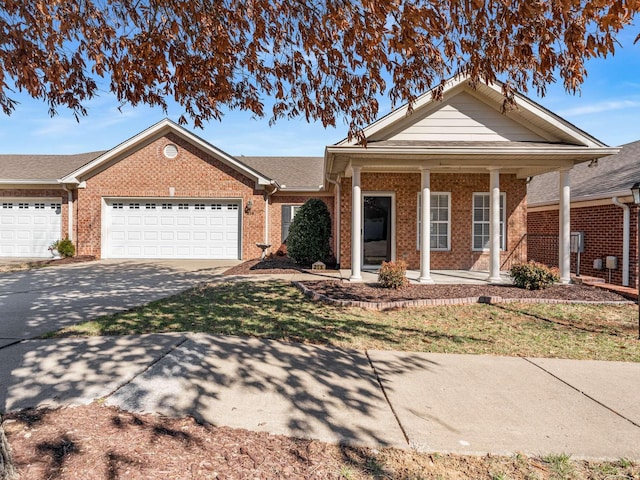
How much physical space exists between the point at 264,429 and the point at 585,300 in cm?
753

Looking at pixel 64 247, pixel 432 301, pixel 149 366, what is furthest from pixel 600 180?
pixel 64 247

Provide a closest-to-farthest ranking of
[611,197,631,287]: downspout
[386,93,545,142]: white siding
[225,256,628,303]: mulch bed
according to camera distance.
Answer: [225,256,628,303]: mulch bed → [611,197,631,287]: downspout → [386,93,545,142]: white siding

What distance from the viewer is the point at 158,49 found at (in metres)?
4.62

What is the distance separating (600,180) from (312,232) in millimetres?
8653

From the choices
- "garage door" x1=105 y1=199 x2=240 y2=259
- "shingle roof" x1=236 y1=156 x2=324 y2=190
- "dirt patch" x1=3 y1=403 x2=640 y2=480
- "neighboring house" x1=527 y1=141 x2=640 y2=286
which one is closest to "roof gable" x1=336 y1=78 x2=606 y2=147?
"neighboring house" x1=527 y1=141 x2=640 y2=286

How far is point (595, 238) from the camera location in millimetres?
10711

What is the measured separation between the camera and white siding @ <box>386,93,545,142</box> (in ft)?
31.9

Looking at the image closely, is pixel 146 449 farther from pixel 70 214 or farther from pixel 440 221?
pixel 70 214

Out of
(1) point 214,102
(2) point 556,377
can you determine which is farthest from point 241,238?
(2) point 556,377

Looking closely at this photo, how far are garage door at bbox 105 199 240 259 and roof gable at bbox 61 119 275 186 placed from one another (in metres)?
1.38

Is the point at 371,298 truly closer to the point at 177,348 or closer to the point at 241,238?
the point at 177,348

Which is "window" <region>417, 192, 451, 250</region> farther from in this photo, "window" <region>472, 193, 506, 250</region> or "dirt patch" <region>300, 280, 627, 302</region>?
"dirt patch" <region>300, 280, 627, 302</region>

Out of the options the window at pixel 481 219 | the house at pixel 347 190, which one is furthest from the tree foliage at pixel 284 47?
the window at pixel 481 219

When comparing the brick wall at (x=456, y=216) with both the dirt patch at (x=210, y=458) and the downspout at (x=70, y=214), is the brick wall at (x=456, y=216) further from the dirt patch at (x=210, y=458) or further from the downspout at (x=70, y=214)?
the downspout at (x=70, y=214)
